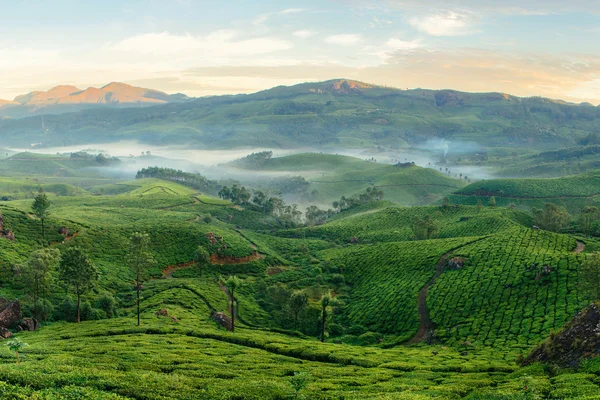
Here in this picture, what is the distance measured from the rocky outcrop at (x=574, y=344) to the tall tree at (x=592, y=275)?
1186 inches

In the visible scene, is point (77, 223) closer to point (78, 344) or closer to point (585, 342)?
point (78, 344)

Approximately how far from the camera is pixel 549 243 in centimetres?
11406

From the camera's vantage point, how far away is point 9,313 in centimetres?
6328

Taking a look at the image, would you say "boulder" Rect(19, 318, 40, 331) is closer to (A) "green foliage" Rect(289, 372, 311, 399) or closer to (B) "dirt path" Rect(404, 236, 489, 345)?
(A) "green foliage" Rect(289, 372, 311, 399)

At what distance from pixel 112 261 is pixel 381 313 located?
222 feet

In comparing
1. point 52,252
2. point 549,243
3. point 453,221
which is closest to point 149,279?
point 52,252

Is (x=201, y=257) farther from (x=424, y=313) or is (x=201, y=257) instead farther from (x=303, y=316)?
(x=424, y=313)

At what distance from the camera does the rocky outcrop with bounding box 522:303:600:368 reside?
41.3 meters

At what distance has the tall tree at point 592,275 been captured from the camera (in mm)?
70438

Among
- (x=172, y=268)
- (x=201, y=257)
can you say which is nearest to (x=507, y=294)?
(x=201, y=257)

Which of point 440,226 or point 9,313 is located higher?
point 9,313

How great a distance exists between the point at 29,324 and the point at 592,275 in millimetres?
90301

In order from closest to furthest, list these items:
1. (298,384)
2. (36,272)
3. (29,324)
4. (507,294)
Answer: (298,384), (29,324), (36,272), (507,294)

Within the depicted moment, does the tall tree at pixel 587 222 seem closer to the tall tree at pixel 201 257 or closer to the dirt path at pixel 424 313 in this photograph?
the dirt path at pixel 424 313
